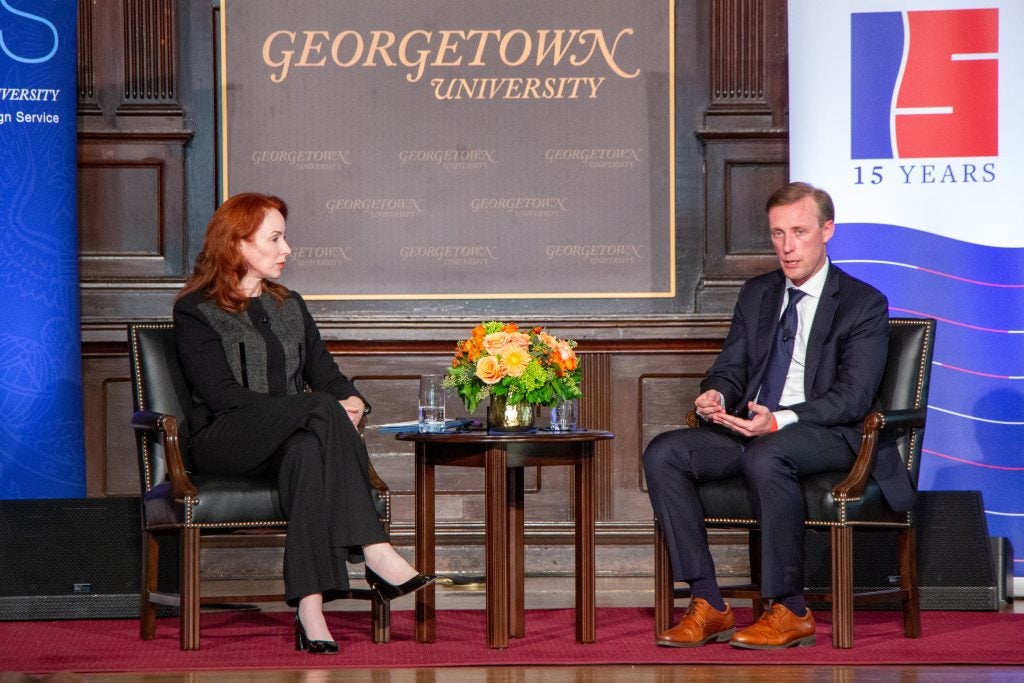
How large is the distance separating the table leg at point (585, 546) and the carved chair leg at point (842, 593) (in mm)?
716

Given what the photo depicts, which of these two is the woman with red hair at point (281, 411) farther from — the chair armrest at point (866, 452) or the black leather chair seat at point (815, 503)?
the chair armrest at point (866, 452)

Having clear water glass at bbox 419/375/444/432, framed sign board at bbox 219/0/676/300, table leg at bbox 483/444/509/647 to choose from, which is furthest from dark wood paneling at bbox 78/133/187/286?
table leg at bbox 483/444/509/647

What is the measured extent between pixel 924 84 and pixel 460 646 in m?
2.78

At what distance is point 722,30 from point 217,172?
223cm

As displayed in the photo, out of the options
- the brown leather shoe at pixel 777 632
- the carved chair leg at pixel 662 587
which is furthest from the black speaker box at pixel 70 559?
the brown leather shoe at pixel 777 632

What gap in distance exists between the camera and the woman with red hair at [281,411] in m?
3.85

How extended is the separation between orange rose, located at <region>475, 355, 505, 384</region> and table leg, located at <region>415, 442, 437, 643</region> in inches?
11.9

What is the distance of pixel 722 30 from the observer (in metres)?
5.62


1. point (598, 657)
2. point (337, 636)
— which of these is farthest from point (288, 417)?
point (598, 657)

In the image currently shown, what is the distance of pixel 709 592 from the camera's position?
13.2 ft

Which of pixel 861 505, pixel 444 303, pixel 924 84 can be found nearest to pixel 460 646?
pixel 861 505

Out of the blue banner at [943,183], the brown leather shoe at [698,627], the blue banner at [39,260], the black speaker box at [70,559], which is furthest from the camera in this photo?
the blue banner at [943,183]

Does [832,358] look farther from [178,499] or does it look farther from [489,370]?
[178,499]

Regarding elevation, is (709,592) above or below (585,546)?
below
